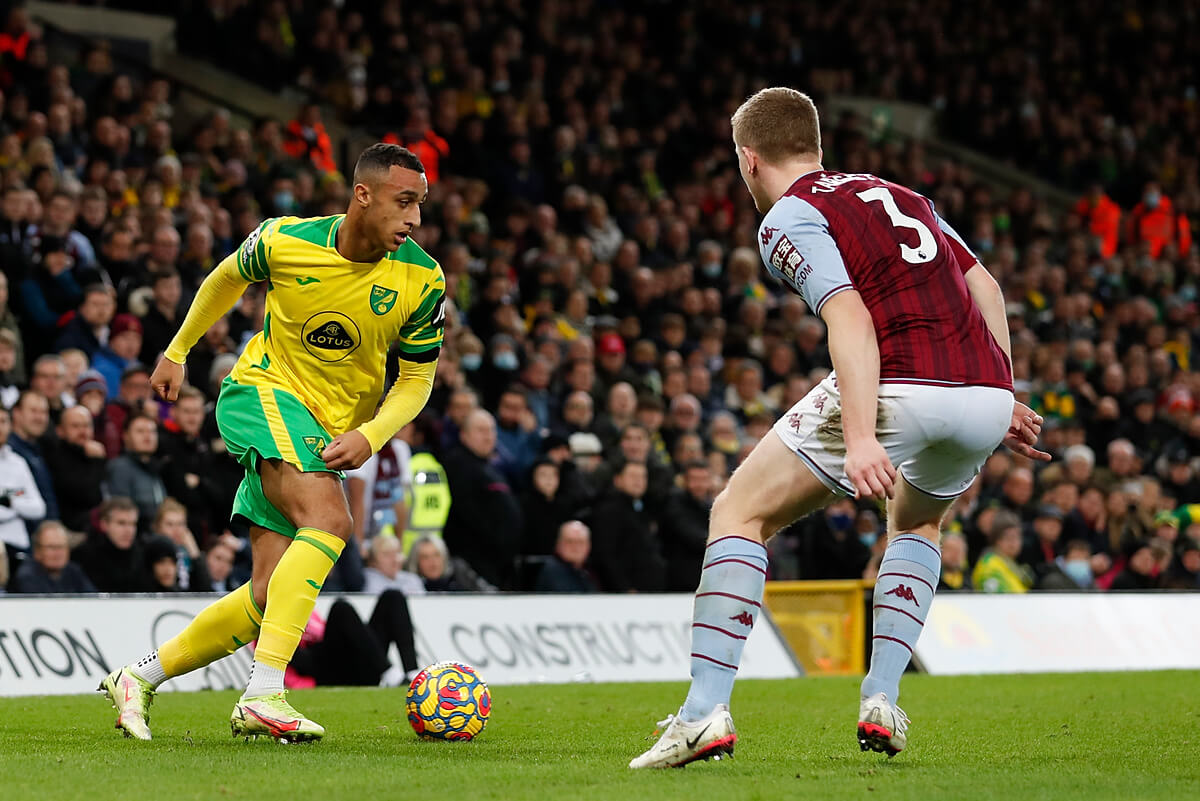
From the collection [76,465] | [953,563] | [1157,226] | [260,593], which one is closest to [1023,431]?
[260,593]

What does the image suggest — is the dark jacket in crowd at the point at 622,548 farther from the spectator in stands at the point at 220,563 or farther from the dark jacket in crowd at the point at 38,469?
the dark jacket in crowd at the point at 38,469

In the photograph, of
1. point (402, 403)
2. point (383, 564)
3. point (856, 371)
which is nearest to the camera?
point (856, 371)

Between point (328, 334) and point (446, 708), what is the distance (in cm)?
158

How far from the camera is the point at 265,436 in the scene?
6.61 metres

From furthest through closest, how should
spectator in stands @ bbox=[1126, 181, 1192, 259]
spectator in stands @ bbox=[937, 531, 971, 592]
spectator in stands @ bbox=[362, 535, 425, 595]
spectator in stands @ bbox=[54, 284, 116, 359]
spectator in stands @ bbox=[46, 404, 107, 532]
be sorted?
spectator in stands @ bbox=[1126, 181, 1192, 259] → spectator in stands @ bbox=[937, 531, 971, 592] → spectator in stands @ bbox=[54, 284, 116, 359] → spectator in stands @ bbox=[362, 535, 425, 595] → spectator in stands @ bbox=[46, 404, 107, 532]

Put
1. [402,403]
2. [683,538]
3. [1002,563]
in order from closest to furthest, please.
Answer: [402,403] < [683,538] < [1002,563]

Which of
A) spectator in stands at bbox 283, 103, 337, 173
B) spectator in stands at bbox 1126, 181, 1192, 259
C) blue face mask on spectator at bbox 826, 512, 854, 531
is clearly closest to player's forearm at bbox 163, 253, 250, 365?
blue face mask on spectator at bbox 826, 512, 854, 531

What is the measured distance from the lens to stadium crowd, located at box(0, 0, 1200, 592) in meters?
12.1

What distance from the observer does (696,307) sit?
17828mm

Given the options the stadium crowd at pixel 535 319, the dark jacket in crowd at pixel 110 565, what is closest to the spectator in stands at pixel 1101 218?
the stadium crowd at pixel 535 319

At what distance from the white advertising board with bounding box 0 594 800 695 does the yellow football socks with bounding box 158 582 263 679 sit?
3343 mm

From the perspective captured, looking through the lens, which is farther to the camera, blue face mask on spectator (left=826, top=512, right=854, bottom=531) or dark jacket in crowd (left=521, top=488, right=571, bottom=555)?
blue face mask on spectator (left=826, top=512, right=854, bottom=531)

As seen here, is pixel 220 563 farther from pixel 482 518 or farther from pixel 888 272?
pixel 888 272

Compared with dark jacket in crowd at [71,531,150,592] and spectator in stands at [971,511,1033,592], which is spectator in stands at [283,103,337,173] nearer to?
dark jacket in crowd at [71,531,150,592]
